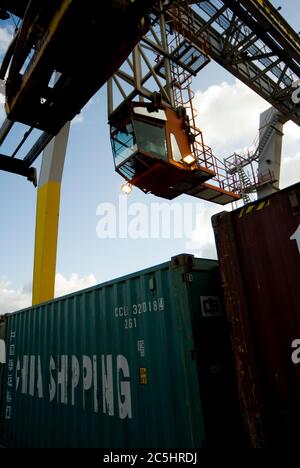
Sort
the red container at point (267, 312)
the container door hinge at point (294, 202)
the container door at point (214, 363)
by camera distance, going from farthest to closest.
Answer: the container door at point (214, 363) → the container door hinge at point (294, 202) → the red container at point (267, 312)

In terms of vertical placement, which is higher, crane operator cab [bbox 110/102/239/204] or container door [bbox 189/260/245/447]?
crane operator cab [bbox 110/102/239/204]

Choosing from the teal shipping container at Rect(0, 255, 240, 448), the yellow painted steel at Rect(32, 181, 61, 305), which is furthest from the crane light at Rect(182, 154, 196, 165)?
the teal shipping container at Rect(0, 255, 240, 448)

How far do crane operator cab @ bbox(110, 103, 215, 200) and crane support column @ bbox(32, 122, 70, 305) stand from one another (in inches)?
76.8

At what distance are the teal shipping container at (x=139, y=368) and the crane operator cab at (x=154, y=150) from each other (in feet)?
19.1

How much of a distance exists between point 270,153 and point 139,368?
47.4ft

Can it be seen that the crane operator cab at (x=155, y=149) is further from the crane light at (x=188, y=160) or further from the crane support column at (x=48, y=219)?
the crane support column at (x=48, y=219)

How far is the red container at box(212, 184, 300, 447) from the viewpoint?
286 cm

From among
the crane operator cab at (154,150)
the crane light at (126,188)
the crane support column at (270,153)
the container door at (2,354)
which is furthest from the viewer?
the crane support column at (270,153)

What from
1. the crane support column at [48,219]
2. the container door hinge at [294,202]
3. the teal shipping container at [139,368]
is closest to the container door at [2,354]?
the teal shipping container at [139,368]

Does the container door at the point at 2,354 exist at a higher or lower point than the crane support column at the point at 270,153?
lower

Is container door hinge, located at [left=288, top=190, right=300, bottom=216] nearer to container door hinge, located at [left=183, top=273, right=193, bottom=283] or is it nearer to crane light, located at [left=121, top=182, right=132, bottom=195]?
container door hinge, located at [left=183, top=273, right=193, bottom=283]

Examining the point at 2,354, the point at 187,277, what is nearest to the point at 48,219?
the point at 2,354

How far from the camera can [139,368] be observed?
395 centimetres

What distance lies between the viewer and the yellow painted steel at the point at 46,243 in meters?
9.29
